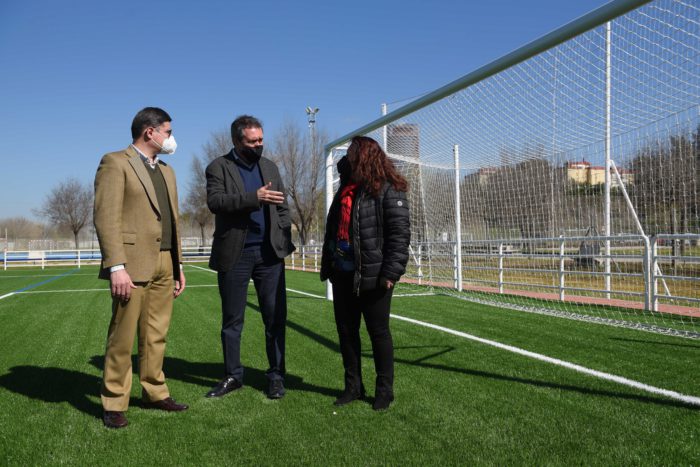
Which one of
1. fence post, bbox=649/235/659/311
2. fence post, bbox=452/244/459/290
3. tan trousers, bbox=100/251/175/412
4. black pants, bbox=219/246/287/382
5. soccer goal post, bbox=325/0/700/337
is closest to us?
tan trousers, bbox=100/251/175/412

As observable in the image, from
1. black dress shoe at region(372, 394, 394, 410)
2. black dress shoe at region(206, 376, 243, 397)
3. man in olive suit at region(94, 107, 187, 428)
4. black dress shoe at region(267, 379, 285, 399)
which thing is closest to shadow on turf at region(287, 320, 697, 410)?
black dress shoe at region(372, 394, 394, 410)

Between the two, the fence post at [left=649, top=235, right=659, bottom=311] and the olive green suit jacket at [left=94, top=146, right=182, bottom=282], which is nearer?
the olive green suit jacket at [left=94, top=146, right=182, bottom=282]

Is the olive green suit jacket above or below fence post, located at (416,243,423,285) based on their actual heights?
above

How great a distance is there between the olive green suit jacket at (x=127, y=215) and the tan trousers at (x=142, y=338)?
154 mm

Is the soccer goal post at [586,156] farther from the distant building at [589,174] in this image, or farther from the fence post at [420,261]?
the fence post at [420,261]

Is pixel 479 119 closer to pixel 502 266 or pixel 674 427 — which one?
pixel 502 266

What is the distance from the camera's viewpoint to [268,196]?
368 centimetres

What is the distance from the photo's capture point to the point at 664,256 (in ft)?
25.1

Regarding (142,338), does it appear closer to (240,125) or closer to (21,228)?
(240,125)

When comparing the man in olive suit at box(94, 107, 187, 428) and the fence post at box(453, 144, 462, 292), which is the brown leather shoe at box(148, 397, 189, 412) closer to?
the man in olive suit at box(94, 107, 187, 428)

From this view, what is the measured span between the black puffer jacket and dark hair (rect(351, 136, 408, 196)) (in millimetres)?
43

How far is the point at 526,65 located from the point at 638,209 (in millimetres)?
2387

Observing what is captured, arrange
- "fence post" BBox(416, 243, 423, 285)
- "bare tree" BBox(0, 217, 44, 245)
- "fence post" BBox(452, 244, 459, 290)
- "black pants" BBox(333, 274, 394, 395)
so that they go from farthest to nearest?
"bare tree" BBox(0, 217, 44, 245) < "fence post" BBox(416, 243, 423, 285) < "fence post" BBox(452, 244, 459, 290) < "black pants" BBox(333, 274, 394, 395)

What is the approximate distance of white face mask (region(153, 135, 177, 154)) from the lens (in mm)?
3560
